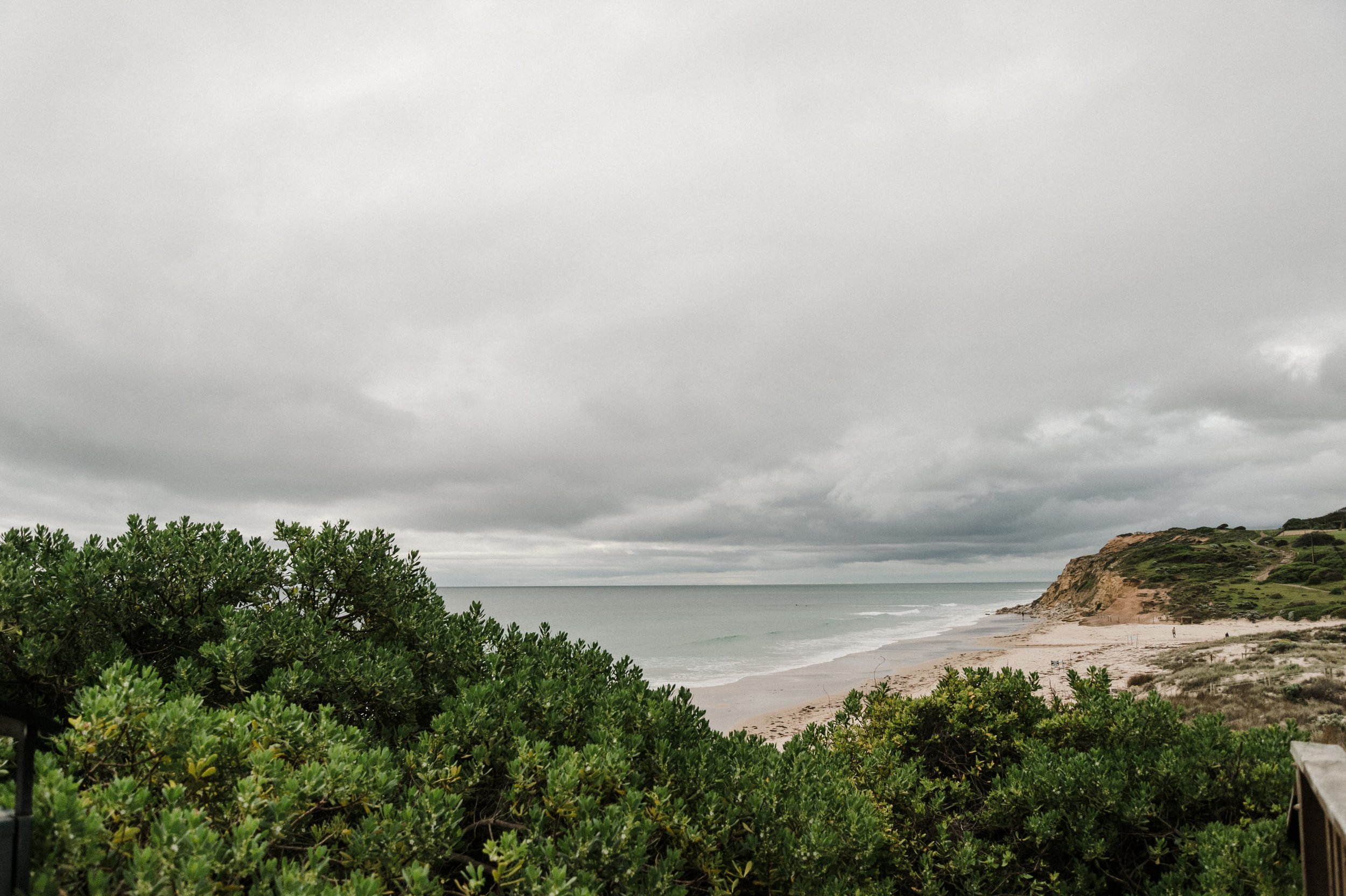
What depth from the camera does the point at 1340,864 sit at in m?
4.05

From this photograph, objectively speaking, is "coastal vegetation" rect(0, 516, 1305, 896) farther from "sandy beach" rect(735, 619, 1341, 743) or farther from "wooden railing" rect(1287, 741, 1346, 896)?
"sandy beach" rect(735, 619, 1341, 743)

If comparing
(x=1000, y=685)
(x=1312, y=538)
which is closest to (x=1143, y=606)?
(x=1312, y=538)

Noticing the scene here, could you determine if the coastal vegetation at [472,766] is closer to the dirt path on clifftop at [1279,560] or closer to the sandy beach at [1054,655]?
the sandy beach at [1054,655]

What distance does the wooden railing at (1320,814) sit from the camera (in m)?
4.08

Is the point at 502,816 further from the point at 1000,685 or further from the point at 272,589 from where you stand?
the point at 1000,685

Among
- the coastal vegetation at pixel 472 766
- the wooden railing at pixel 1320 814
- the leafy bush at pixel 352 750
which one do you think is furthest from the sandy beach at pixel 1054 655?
the leafy bush at pixel 352 750

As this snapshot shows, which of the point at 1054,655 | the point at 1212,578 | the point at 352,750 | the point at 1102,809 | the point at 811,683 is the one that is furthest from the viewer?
the point at 1212,578

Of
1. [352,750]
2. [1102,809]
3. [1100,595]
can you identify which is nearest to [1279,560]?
[1100,595]

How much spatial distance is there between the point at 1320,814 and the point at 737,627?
77977 mm

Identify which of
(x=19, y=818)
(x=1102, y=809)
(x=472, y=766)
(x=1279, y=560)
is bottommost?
(x=1279, y=560)

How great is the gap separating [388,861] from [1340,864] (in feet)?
17.9

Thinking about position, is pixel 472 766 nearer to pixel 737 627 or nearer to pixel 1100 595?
pixel 737 627

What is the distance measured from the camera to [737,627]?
8025 cm

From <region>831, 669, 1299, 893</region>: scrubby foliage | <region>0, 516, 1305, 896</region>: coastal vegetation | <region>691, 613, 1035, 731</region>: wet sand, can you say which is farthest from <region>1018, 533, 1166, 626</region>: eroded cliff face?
<region>0, 516, 1305, 896</region>: coastal vegetation
